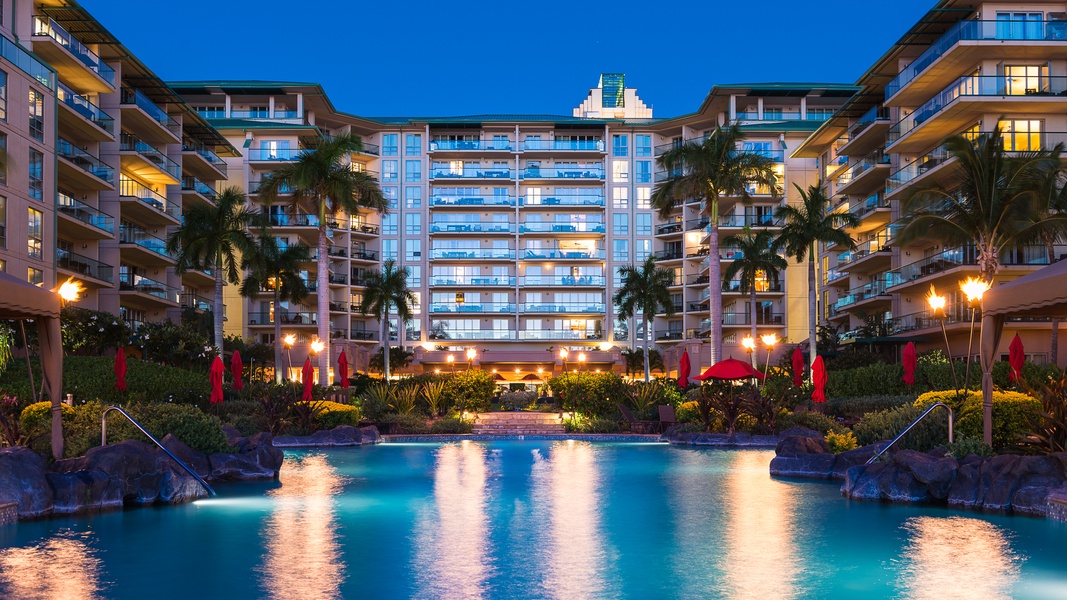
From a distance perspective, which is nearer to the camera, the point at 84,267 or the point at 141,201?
the point at 84,267

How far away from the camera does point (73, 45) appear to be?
4828 centimetres

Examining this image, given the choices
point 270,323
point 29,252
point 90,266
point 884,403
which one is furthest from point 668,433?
point 270,323

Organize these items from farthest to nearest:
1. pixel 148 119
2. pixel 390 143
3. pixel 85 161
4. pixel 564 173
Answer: pixel 564 173
pixel 390 143
pixel 148 119
pixel 85 161

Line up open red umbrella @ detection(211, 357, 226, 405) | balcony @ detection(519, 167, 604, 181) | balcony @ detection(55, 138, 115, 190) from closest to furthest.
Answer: open red umbrella @ detection(211, 357, 226, 405)
balcony @ detection(55, 138, 115, 190)
balcony @ detection(519, 167, 604, 181)

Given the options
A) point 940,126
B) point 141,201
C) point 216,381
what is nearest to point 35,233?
point 141,201

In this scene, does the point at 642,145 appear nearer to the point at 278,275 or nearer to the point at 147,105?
the point at 278,275

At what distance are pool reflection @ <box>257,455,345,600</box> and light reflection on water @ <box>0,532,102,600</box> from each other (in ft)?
5.96

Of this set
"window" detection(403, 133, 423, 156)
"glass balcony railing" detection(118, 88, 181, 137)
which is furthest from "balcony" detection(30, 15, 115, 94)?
"window" detection(403, 133, 423, 156)

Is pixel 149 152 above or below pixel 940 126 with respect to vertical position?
above

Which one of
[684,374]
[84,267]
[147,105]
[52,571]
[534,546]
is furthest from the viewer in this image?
[147,105]

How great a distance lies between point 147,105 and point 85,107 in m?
7.19

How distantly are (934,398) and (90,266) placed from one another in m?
42.0

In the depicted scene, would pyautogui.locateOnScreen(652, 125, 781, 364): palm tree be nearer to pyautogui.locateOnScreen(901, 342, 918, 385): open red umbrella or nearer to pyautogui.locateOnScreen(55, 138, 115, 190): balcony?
pyautogui.locateOnScreen(901, 342, 918, 385): open red umbrella

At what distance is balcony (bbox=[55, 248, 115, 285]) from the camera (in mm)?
46969
